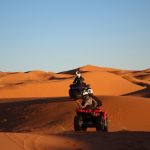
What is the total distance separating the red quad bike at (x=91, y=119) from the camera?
14.7 meters

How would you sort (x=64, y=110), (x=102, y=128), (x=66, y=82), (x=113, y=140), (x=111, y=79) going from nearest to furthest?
1. (x=113, y=140)
2. (x=102, y=128)
3. (x=64, y=110)
4. (x=66, y=82)
5. (x=111, y=79)

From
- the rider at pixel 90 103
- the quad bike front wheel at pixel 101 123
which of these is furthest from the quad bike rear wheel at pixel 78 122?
the quad bike front wheel at pixel 101 123

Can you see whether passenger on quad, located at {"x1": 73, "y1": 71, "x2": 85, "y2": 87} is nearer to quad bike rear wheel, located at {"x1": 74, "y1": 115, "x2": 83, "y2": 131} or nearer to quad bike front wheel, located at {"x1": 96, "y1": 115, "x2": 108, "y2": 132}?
quad bike rear wheel, located at {"x1": 74, "y1": 115, "x2": 83, "y2": 131}

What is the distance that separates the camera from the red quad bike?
48.4ft

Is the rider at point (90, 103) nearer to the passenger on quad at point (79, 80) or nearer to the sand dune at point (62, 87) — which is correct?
the passenger on quad at point (79, 80)

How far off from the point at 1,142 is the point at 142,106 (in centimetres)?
1492

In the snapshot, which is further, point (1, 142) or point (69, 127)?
point (69, 127)

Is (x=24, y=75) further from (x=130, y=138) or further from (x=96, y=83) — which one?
(x=130, y=138)

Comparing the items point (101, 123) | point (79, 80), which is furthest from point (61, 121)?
point (101, 123)

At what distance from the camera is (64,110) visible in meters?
23.7

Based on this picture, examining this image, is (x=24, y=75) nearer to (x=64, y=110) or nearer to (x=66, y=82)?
(x=66, y=82)

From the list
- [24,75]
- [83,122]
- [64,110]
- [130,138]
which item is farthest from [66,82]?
[130,138]

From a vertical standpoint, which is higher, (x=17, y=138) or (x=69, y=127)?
(x=17, y=138)

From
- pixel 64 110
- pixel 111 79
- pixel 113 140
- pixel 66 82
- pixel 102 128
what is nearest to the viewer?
pixel 113 140
